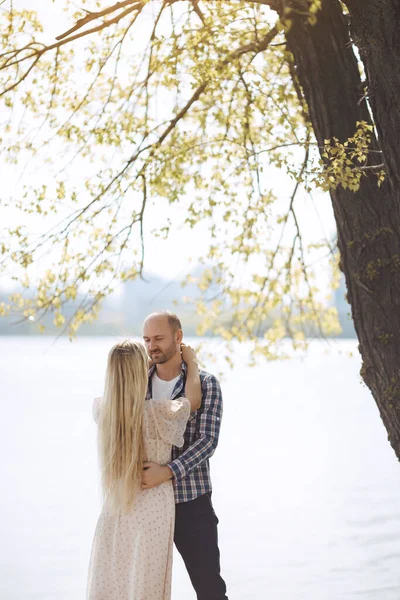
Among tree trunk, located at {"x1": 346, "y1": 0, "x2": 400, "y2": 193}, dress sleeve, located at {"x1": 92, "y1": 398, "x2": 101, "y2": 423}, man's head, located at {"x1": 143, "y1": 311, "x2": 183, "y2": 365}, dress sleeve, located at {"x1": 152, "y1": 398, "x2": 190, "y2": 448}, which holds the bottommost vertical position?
dress sleeve, located at {"x1": 152, "y1": 398, "x2": 190, "y2": 448}

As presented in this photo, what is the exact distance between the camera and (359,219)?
152 inches

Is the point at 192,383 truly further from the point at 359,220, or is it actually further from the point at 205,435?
the point at 359,220

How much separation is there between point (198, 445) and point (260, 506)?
7042 mm

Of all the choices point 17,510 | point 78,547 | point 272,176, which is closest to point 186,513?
point 272,176

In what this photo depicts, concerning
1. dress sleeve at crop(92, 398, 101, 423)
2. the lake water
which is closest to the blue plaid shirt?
dress sleeve at crop(92, 398, 101, 423)

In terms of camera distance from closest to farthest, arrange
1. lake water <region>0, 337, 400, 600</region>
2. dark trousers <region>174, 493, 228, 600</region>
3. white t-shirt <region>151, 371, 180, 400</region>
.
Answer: dark trousers <region>174, 493, 228, 600</region> < white t-shirt <region>151, 371, 180, 400</region> < lake water <region>0, 337, 400, 600</region>

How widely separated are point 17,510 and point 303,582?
458 cm

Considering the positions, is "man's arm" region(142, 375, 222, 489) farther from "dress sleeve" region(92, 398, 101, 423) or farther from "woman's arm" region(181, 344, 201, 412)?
"dress sleeve" region(92, 398, 101, 423)

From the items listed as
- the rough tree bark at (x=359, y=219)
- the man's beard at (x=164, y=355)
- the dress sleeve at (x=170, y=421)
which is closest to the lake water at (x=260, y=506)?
the man's beard at (x=164, y=355)

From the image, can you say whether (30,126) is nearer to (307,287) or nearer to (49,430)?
(307,287)

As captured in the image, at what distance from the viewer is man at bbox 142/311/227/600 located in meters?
3.31

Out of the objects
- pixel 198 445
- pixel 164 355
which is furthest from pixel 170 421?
pixel 164 355

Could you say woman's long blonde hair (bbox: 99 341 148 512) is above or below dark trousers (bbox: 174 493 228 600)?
above

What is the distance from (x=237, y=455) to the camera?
15.5m
